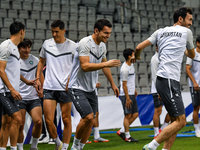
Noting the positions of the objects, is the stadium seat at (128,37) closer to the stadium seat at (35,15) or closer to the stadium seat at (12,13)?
the stadium seat at (35,15)

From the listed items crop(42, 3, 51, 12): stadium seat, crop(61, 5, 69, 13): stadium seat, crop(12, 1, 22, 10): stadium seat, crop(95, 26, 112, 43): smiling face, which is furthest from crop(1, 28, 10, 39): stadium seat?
crop(95, 26, 112, 43): smiling face

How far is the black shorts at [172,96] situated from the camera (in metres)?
3.64

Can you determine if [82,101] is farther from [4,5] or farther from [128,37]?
[128,37]

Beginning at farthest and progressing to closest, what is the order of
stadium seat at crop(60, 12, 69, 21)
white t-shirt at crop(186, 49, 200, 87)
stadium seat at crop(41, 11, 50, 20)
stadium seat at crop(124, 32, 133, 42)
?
stadium seat at crop(124, 32, 133, 42)
stadium seat at crop(60, 12, 69, 21)
stadium seat at crop(41, 11, 50, 20)
white t-shirt at crop(186, 49, 200, 87)

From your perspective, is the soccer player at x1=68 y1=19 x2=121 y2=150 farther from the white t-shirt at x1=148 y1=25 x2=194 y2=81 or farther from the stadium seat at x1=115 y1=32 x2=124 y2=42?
the stadium seat at x1=115 y1=32 x2=124 y2=42

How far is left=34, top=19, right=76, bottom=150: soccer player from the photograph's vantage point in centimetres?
468

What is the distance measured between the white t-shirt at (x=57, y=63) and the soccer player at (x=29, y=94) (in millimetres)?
271

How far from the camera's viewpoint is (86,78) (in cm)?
426

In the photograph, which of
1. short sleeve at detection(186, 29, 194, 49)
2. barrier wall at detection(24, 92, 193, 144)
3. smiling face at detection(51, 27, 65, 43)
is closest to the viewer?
short sleeve at detection(186, 29, 194, 49)

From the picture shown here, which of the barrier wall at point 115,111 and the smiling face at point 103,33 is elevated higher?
the smiling face at point 103,33

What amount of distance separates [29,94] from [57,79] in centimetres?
57

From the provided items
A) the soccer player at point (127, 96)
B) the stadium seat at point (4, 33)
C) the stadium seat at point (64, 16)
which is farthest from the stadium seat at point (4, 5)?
the soccer player at point (127, 96)

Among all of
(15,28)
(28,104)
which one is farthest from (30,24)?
(15,28)

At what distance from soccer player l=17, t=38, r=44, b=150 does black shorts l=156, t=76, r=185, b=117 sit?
6.81 ft
